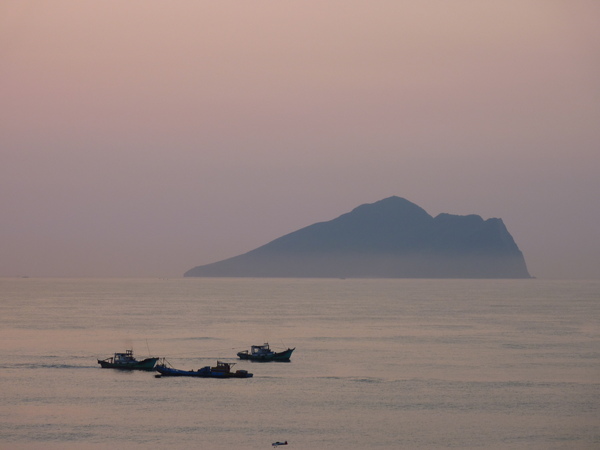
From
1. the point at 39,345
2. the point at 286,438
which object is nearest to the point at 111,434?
the point at 286,438

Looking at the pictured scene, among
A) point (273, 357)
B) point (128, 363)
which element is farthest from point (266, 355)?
point (128, 363)

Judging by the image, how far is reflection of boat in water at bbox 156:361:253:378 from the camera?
91062 mm

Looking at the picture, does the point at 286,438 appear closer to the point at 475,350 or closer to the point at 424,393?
the point at 424,393

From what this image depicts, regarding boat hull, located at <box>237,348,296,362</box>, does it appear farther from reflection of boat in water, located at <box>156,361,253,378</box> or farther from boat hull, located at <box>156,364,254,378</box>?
boat hull, located at <box>156,364,254,378</box>

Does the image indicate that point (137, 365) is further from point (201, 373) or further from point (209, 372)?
point (209, 372)

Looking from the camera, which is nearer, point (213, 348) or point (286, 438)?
point (286, 438)

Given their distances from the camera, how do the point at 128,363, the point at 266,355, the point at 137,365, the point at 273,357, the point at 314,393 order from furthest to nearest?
the point at 266,355 < the point at 273,357 < the point at 137,365 < the point at 128,363 < the point at 314,393

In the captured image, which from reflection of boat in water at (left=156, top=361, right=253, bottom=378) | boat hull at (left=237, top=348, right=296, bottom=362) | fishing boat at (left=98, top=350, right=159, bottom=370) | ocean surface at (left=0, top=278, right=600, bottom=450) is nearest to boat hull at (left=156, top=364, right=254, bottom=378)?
reflection of boat in water at (left=156, top=361, right=253, bottom=378)

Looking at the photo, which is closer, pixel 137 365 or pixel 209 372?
pixel 209 372

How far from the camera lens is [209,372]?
9131 centimetres

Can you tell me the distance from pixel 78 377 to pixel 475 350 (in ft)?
180

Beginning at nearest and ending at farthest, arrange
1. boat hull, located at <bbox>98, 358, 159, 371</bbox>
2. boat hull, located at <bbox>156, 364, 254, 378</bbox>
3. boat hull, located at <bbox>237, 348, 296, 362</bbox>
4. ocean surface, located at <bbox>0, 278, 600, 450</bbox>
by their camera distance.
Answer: ocean surface, located at <bbox>0, 278, 600, 450</bbox>
boat hull, located at <bbox>156, 364, 254, 378</bbox>
boat hull, located at <bbox>98, 358, 159, 371</bbox>
boat hull, located at <bbox>237, 348, 296, 362</bbox>

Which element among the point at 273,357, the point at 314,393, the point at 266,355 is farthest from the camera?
the point at 266,355

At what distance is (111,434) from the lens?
214ft
